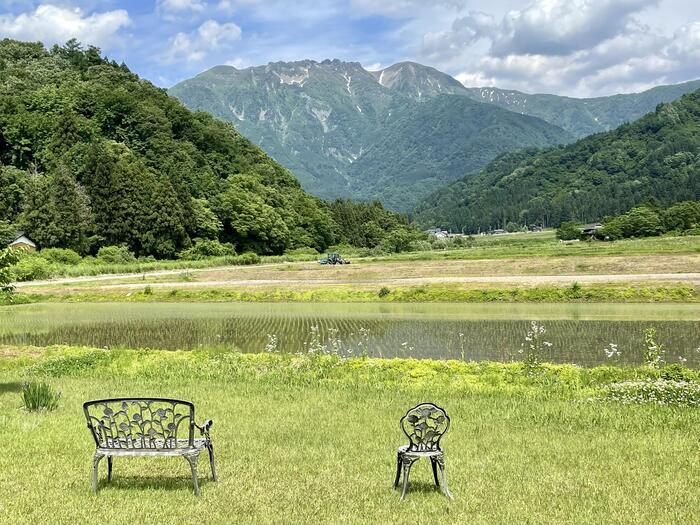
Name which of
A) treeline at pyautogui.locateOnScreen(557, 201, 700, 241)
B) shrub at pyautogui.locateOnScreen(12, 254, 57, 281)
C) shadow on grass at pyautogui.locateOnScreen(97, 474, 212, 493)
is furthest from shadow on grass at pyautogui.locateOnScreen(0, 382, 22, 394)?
treeline at pyautogui.locateOnScreen(557, 201, 700, 241)

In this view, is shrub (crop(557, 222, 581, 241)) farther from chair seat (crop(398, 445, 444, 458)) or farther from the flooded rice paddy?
chair seat (crop(398, 445, 444, 458))

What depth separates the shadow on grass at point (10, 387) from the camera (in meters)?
15.5

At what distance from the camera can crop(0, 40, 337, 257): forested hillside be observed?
Result: 80.6 m

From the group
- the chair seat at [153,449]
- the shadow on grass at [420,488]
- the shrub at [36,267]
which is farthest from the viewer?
the shrub at [36,267]

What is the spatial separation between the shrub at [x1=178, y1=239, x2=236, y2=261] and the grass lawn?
226ft

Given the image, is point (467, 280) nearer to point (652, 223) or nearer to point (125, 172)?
point (125, 172)

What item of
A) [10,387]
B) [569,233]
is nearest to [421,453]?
[10,387]

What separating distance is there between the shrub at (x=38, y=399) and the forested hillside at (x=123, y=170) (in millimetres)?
68348

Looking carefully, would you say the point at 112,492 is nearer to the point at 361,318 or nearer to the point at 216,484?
the point at 216,484

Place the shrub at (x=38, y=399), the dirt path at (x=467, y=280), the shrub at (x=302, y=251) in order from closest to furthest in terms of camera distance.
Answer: the shrub at (x=38, y=399)
the dirt path at (x=467, y=280)
the shrub at (x=302, y=251)

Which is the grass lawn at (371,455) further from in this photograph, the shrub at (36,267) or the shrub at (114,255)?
the shrub at (114,255)

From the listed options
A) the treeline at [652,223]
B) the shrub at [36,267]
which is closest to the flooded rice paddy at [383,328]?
the shrub at [36,267]

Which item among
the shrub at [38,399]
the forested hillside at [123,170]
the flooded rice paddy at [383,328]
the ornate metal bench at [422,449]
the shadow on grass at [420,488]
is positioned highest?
the forested hillside at [123,170]

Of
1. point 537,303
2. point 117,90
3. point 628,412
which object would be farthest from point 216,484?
point 117,90
